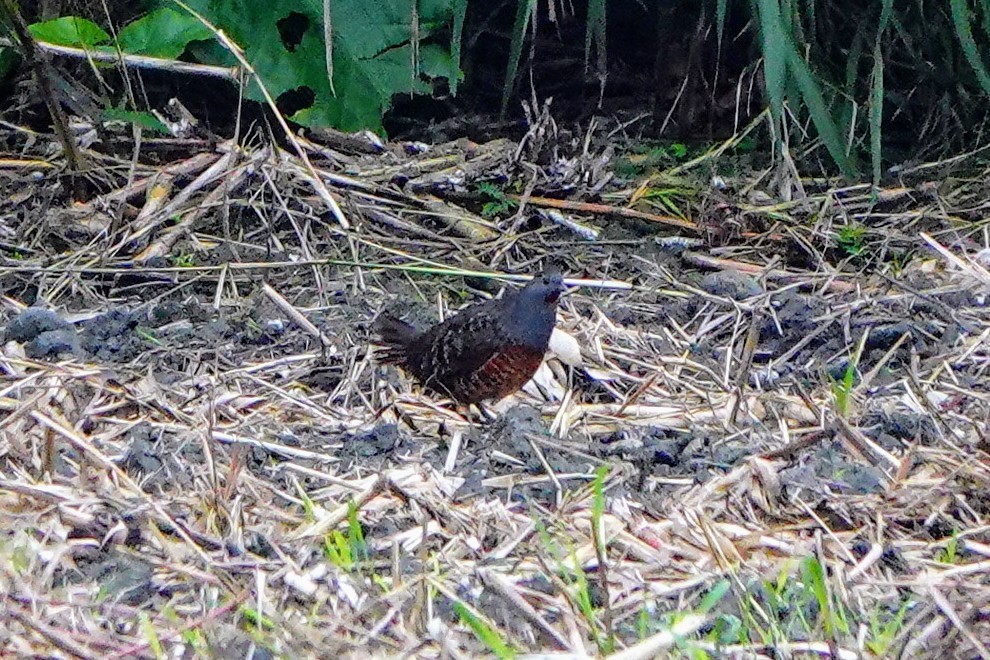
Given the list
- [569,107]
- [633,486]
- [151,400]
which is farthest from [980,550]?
[569,107]

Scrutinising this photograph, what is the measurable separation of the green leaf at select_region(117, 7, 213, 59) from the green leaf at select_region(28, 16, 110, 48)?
0.12 metres

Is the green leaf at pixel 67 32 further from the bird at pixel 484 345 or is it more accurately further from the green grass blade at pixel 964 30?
the green grass blade at pixel 964 30

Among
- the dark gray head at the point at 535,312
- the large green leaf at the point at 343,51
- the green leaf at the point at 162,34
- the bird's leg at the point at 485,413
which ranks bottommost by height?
the bird's leg at the point at 485,413

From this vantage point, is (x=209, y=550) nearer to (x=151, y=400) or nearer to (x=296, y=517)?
(x=296, y=517)

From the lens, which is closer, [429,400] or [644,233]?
[429,400]

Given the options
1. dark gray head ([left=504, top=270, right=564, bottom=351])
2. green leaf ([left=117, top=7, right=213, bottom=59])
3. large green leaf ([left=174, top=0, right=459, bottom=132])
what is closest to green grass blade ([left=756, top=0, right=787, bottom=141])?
dark gray head ([left=504, top=270, right=564, bottom=351])

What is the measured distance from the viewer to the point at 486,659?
228 centimetres

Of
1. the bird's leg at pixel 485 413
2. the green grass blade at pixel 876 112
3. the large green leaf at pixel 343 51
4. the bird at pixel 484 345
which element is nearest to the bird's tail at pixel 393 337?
the bird at pixel 484 345

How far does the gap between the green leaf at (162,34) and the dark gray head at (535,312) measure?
78.2 inches

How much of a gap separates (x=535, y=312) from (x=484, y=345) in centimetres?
17

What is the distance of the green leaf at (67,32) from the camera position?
15.7 feet

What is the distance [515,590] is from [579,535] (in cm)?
38

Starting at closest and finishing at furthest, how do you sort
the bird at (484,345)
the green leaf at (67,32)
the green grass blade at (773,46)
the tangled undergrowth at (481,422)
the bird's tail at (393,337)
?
the tangled undergrowth at (481,422)
the bird at (484,345)
the bird's tail at (393,337)
the green grass blade at (773,46)
the green leaf at (67,32)

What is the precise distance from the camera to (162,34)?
491 centimetres
